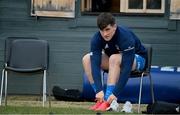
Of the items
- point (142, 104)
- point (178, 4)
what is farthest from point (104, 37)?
point (178, 4)

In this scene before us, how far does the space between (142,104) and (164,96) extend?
1.02 ft

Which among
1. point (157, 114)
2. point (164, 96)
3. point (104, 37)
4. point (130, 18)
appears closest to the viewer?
point (157, 114)

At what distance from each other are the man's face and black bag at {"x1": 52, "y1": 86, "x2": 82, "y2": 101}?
180cm

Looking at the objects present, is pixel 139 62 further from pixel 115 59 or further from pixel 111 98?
pixel 111 98

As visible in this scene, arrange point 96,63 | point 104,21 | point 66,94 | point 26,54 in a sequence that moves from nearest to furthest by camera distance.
A: point 104,21 < point 96,63 < point 26,54 < point 66,94

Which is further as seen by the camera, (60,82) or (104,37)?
(60,82)

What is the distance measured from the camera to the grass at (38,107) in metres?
6.36

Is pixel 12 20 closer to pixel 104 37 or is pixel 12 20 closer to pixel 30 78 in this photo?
pixel 30 78

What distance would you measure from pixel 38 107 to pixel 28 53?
3.54 feet

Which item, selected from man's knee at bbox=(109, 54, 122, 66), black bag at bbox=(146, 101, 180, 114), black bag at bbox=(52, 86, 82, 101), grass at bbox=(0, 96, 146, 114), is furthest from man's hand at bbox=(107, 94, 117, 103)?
black bag at bbox=(52, 86, 82, 101)

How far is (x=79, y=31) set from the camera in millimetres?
8352

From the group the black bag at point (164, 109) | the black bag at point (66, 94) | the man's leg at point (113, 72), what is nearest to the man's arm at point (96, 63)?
the man's leg at point (113, 72)

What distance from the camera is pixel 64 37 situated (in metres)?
8.40

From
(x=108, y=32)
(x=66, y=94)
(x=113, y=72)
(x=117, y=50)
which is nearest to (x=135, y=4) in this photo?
(x=66, y=94)
